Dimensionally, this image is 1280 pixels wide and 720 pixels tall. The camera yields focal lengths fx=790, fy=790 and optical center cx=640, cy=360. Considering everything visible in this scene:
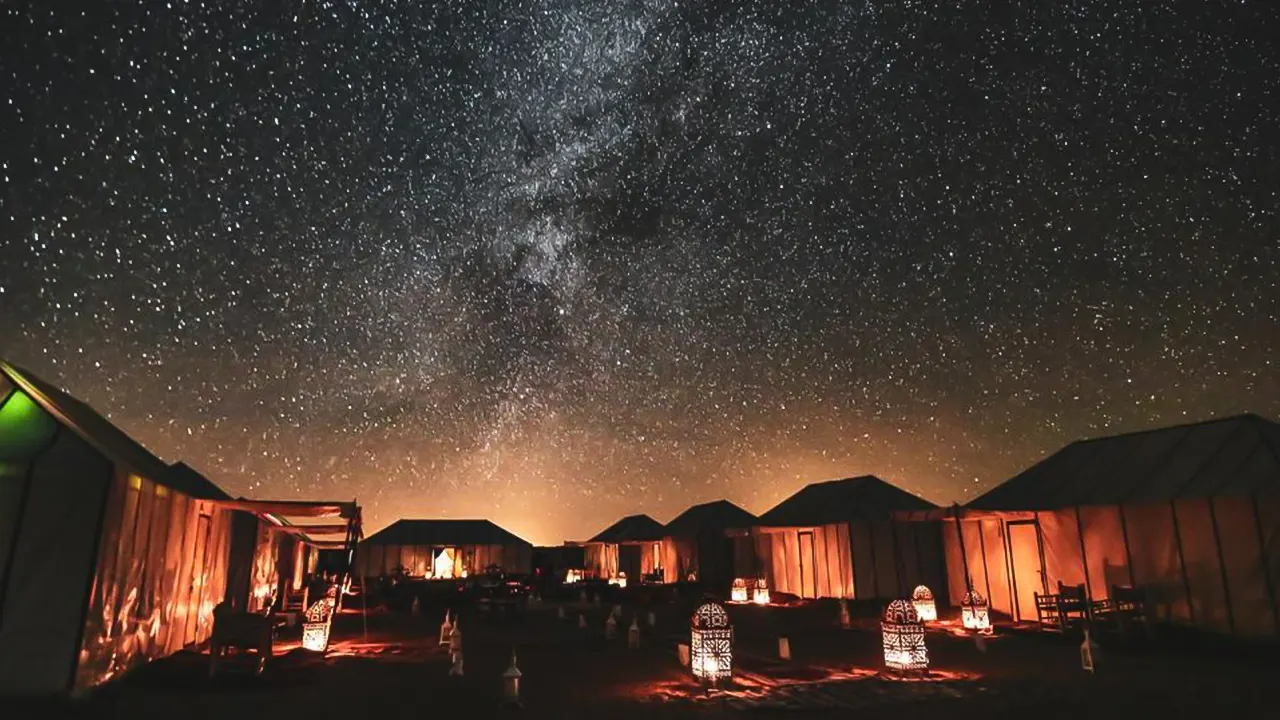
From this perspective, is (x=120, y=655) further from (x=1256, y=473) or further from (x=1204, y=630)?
(x=1256, y=473)

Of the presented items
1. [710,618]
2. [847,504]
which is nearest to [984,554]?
[847,504]

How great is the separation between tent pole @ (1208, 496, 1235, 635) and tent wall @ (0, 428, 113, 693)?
21353 mm

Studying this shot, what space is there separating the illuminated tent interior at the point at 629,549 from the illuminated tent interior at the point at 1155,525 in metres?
31.4

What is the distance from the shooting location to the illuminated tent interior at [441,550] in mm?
54688

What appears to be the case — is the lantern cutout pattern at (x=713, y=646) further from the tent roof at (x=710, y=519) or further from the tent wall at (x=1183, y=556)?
the tent roof at (x=710, y=519)

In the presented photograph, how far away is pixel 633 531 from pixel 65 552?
52481 millimetres

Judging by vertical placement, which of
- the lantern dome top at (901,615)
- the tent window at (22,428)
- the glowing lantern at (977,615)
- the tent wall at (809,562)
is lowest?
the glowing lantern at (977,615)

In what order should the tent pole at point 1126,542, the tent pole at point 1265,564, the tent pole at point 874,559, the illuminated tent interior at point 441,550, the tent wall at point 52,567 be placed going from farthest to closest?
the illuminated tent interior at point 441,550, the tent pole at point 874,559, the tent pole at point 1126,542, the tent pole at point 1265,564, the tent wall at point 52,567

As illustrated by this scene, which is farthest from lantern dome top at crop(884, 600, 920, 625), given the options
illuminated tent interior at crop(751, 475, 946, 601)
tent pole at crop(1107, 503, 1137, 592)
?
illuminated tent interior at crop(751, 475, 946, 601)

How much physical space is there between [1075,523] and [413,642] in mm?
17917

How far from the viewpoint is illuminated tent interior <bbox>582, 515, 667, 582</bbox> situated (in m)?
56.6

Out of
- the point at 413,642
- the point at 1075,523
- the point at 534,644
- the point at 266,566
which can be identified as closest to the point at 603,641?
the point at 534,644

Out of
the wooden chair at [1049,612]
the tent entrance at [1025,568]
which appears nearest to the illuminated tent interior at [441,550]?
the tent entrance at [1025,568]

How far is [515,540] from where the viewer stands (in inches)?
2282
